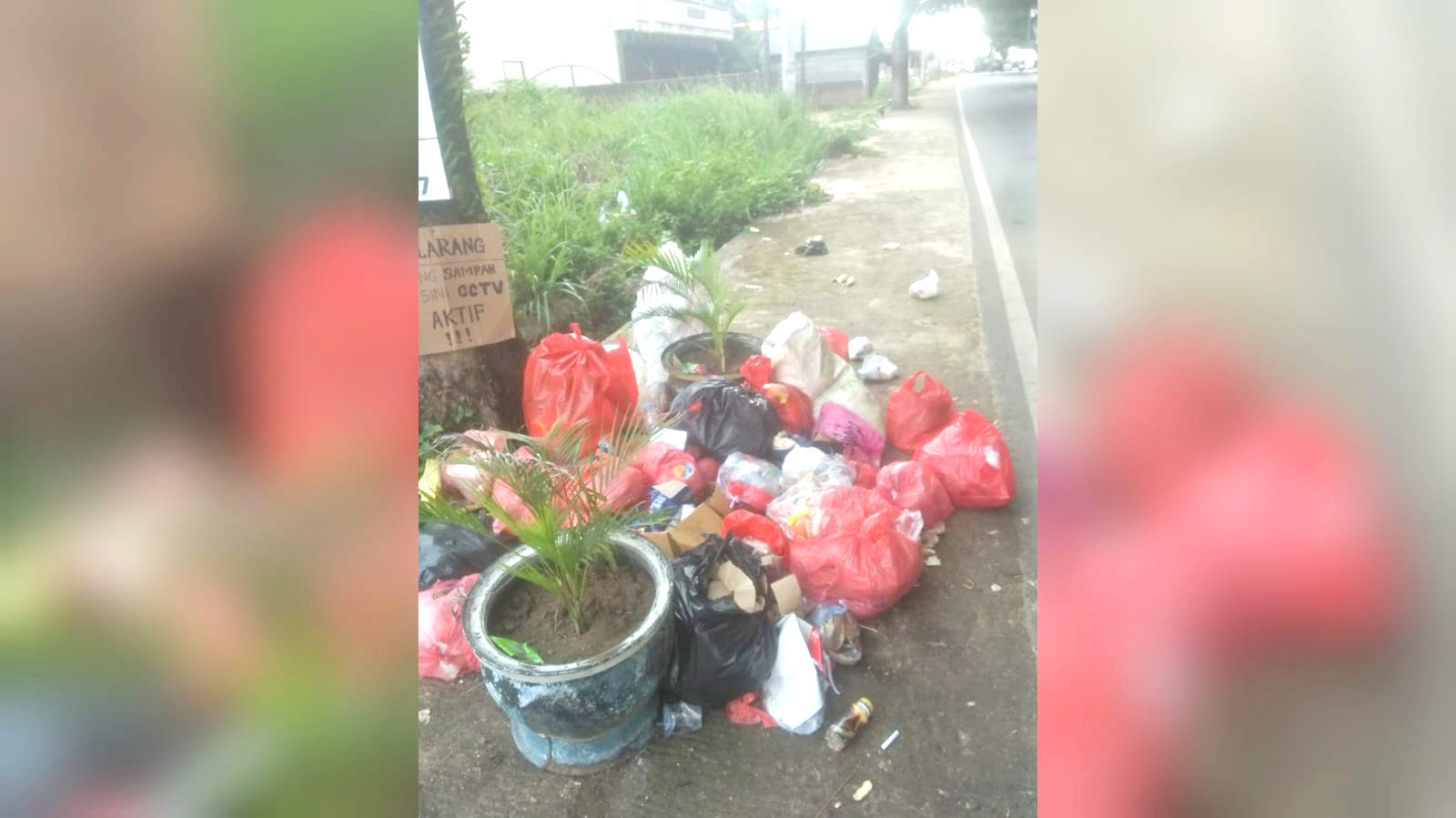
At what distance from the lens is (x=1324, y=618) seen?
46 cm

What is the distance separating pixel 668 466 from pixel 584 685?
3.90 ft

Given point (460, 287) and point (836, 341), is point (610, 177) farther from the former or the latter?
point (460, 287)

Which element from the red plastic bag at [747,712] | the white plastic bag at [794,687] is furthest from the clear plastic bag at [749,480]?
the red plastic bag at [747,712]

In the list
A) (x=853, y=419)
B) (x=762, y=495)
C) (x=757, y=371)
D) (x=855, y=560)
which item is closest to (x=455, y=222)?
(x=757, y=371)

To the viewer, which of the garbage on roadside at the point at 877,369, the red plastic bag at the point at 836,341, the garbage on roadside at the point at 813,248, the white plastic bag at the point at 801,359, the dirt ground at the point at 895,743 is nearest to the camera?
the dirt ground at the point at 895,743

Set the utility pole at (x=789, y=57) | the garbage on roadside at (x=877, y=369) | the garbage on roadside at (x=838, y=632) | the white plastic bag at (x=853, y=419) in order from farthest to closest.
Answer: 1. the utility pole at (x=789, y=57)
2. the garbage on roadside at (x=877, y=369)
3. the white plastic bag at (x=853, y=419)
4. the garbage on roadside at (x=838, y=632)

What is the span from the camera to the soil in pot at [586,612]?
1902 mm

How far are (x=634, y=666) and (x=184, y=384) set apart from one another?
1.44 meters

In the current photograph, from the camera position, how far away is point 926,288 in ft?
17.5

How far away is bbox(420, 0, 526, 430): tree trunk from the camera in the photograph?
2.58 m

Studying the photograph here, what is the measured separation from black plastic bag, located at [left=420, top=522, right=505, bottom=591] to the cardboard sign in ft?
2.26

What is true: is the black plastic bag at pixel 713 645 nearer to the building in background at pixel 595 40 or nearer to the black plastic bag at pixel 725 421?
the black plastic bag at pixel 725 421

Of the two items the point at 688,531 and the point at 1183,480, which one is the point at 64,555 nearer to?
the point at 1183,480

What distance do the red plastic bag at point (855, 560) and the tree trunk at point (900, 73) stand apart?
11.0 metres
